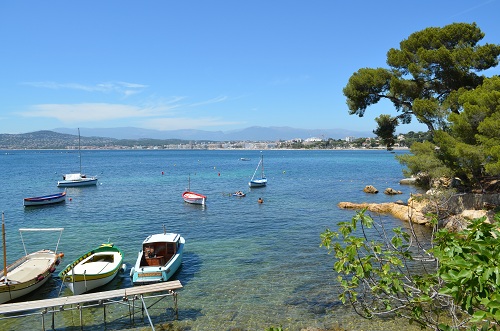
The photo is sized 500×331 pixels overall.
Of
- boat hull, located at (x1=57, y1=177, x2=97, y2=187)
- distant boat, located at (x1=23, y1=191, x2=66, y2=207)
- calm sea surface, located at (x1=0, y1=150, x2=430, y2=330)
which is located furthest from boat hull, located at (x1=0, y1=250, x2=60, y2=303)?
boat hull, located at (x1=57, y1=177, x2=97, y2=187)

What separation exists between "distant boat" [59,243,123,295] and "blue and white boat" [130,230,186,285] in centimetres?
98

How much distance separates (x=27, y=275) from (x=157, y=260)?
18.1 ft

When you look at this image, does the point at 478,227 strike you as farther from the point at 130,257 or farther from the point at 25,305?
the point at 130,257

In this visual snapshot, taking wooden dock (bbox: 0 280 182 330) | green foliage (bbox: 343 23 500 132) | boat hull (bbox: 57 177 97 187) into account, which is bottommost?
boat hull (bbox: 57 177 97 187)

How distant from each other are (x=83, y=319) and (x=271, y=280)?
7.78 meters

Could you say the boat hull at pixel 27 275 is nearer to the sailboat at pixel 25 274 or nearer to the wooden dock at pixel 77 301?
the sailboat at pixel 25 274

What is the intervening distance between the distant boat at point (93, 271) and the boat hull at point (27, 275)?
2.91 ft

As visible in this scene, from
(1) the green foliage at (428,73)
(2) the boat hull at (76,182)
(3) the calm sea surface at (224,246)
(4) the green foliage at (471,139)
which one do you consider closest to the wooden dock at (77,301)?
(3) the calm sea surface at (224,246)

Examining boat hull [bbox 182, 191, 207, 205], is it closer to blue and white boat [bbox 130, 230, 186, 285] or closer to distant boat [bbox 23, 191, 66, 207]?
distant boat [bbox 23, 191, 66, 207]

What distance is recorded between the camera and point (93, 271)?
1620cm

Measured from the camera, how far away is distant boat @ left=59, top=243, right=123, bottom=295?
15.1 metres

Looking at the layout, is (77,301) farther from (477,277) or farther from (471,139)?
(471,139)

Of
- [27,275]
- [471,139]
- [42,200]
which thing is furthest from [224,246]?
[42,200]

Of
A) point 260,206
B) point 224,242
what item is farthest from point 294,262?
point 260,206
